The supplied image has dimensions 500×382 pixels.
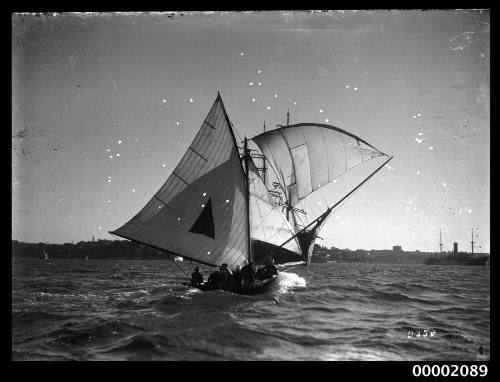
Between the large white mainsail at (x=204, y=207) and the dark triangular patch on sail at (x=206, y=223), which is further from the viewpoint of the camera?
the dark triangular patch on sail at (x=206, y=223)

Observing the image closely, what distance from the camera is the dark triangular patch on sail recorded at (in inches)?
782

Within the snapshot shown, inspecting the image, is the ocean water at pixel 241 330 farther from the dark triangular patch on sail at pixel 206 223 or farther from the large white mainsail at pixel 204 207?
the dark triangular patch on sail at pixel 206 223

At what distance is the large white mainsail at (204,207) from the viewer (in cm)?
1891

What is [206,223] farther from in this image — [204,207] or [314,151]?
[314,151]

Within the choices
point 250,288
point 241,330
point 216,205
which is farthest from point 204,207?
point 241,330

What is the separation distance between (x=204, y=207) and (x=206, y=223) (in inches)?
34.9

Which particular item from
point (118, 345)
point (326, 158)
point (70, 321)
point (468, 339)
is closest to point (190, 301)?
point (70, 321)

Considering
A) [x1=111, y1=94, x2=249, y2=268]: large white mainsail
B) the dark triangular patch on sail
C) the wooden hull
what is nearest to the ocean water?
the wooden hull

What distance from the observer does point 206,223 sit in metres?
20.1

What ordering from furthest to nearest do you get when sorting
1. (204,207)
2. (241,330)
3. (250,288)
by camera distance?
(204,207)
(250,288)
(241,330)

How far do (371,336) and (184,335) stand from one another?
5.88 metres

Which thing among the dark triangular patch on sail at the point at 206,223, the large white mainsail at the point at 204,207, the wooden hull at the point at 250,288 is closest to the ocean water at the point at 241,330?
the wooden hull at the point at 250,288
